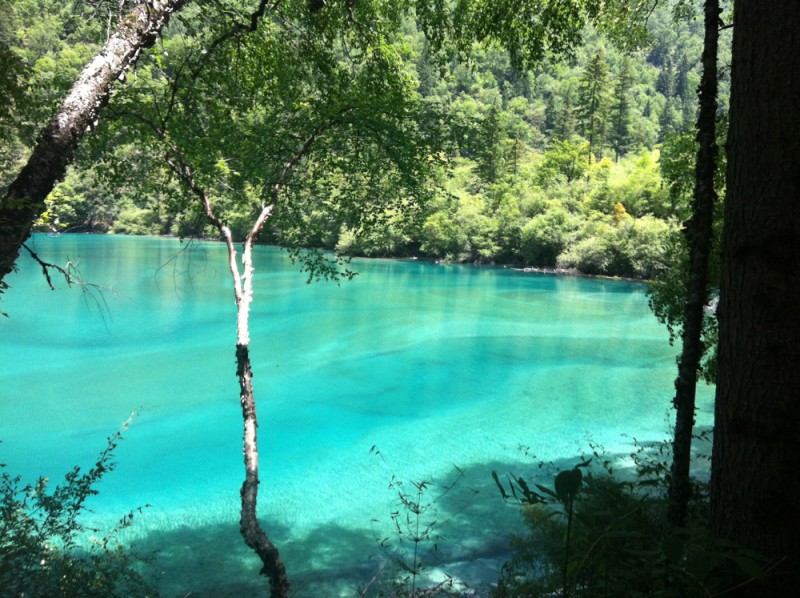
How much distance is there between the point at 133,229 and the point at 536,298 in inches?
1969

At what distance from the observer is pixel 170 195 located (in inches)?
215

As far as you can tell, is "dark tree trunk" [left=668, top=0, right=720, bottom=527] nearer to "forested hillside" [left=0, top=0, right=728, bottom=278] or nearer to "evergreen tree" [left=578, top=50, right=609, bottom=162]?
"forested hillside" [left=0, top=0, right=728, bottom=278]

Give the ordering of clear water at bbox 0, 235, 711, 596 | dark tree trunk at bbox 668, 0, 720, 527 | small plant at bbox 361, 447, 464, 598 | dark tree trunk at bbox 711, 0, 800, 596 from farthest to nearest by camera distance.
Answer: clear water at bbox 0, 235, 711, 596 < small plant at bbox 361, 447, 464, 598 < dark tree trunk at bbox 668, 0, 720, 527 < dark tree trunk at bbox 711, 0, 800, 596

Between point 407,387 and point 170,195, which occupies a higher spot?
point 170,195

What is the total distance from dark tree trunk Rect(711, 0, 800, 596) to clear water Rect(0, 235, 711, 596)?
3.66 meters

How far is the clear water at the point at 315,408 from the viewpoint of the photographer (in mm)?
7590

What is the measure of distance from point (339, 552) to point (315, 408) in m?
5.88

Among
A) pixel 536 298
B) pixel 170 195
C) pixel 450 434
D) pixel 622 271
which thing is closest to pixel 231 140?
pixel 170 195

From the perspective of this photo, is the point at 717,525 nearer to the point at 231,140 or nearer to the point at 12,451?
the point at 231,140

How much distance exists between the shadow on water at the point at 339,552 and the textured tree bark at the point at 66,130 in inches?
190

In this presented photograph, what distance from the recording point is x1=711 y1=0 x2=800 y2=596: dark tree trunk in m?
1.63

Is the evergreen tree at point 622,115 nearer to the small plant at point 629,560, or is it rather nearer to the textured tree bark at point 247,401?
the textured tree bark at point 247,401

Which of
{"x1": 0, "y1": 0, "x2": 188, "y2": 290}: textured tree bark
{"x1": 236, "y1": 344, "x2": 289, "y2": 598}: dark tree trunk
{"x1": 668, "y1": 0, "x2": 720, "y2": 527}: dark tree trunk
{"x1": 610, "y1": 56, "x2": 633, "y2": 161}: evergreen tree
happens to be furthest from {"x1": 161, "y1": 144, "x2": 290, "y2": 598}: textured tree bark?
{"x1": 610, "y1": 56, "x2": 633, "y2": 161}: evergreen tree

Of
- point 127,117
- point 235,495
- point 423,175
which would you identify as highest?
point 127,117
